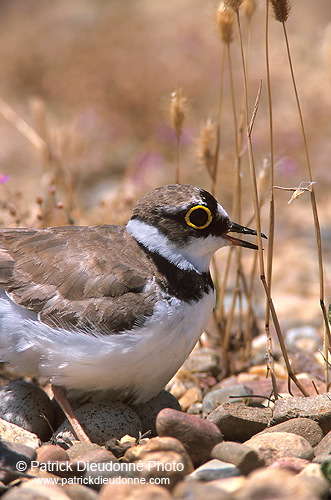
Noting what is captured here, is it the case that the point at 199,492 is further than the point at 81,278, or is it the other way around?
the point at 81,278

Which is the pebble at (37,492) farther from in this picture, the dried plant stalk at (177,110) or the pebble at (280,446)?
the dried plant stalk at (177,110)

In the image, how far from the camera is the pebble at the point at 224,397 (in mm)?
3656

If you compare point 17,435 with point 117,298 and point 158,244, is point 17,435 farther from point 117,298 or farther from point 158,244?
point 158,244

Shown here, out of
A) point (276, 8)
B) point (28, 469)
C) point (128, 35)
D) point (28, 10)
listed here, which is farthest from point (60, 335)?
point (28, 10)

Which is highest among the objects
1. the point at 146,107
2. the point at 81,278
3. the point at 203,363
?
the point at 146,107

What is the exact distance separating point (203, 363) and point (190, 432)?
1562mm

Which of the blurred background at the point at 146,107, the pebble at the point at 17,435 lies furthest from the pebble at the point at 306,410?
the blurred background at the point at 146,107

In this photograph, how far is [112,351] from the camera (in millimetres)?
3092

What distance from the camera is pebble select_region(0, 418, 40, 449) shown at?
2.96 meters

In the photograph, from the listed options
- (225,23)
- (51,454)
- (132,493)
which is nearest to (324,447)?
(132,493)

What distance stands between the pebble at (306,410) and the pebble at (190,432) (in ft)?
1.48

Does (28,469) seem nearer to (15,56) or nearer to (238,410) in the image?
(238,410)

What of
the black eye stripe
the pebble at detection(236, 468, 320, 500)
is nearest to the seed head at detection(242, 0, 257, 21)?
the black eye stripe

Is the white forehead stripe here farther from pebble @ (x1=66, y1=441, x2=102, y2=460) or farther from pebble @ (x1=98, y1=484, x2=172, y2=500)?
pebble @ (x1=98, y1=484, x2=172, y2=500)
